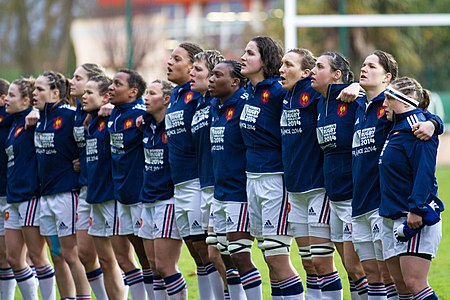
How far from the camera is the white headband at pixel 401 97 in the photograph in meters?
6.41

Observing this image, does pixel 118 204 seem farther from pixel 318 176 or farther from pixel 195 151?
pixel 318 176

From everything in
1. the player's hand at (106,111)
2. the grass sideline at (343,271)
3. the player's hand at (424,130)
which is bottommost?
the grass sideline at (343,271)

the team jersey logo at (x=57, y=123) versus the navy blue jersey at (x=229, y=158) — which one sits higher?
the team jersey logo at (x=57, y=123)

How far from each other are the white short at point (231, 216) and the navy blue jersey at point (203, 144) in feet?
0.89

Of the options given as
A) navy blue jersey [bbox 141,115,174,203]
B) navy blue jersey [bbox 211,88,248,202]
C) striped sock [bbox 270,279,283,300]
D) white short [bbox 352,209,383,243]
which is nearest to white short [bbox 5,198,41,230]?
navy blue jersey [bbox 141,115,174,203]

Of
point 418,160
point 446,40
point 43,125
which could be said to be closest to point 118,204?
point 43,125

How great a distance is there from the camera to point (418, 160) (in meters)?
6.28

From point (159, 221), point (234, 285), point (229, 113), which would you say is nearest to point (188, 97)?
point (229, 113)

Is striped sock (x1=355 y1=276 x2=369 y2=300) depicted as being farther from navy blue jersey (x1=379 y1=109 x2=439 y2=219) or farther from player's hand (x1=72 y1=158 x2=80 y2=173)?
player's hand (x1=72 y1=158 x2=80 y2=173)

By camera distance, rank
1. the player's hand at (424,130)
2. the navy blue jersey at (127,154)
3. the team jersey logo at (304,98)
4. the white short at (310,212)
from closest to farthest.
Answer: the player's hand at (424,130), the white short at (310,212), the team jersey logo at (304,98), the navy blue jersey at (127,154)

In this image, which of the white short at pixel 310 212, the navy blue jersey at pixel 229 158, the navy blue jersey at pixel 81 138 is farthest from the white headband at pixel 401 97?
the navy blue jersey at pixel 81 138

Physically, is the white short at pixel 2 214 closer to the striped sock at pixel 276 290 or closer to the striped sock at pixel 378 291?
the striped sock at pixel 276 290

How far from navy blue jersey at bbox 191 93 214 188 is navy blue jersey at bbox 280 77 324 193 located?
71 centimetres

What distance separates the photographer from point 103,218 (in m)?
8.35
